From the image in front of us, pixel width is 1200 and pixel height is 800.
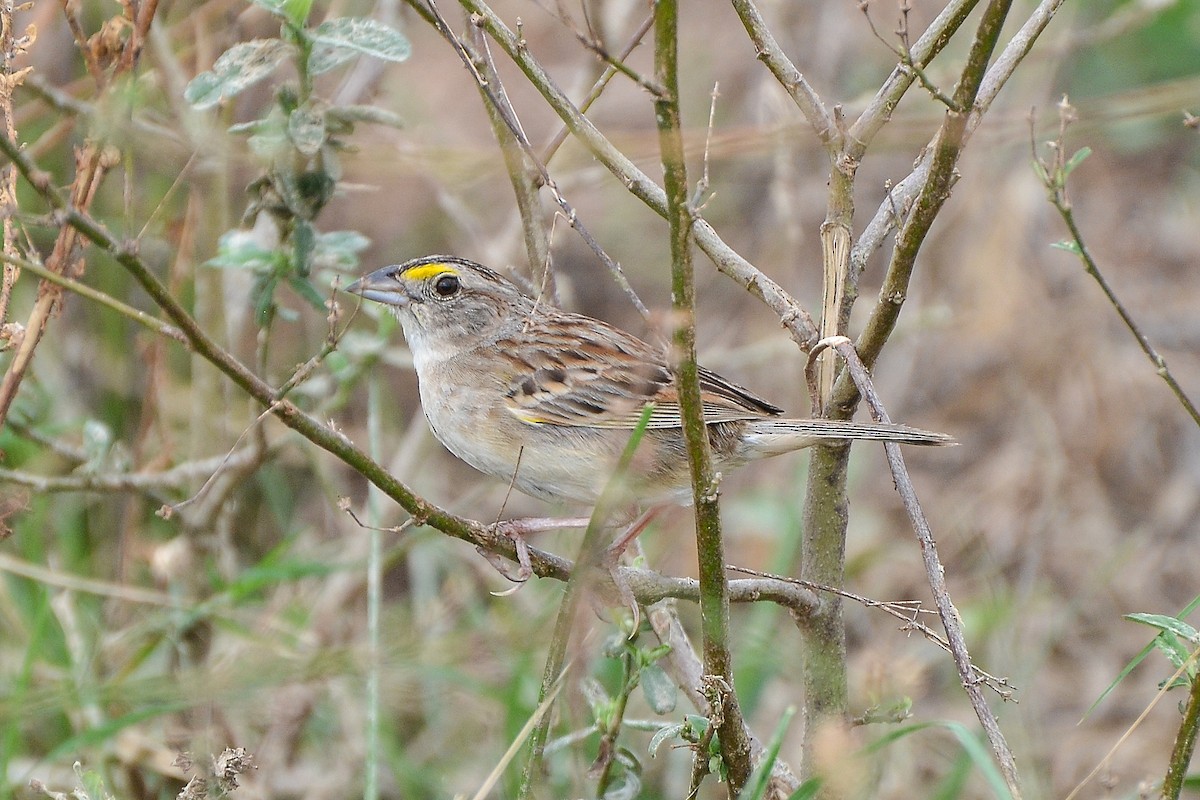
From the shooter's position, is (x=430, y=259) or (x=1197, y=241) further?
(x=1197, y=241)

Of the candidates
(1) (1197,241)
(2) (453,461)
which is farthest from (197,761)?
(1) (1197,241)

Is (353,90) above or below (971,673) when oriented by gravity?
above

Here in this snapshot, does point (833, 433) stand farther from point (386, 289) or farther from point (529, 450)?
point (386, 289)

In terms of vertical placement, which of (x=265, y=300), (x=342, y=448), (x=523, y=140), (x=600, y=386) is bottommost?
(x=342, y=448)

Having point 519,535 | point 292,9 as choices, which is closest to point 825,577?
point 519,535

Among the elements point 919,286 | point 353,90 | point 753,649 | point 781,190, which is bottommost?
point 753,649

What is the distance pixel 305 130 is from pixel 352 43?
27 cm

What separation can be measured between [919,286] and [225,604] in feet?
13.3

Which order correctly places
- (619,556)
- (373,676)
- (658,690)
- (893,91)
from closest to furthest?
1. (658,690)
2. (893,91)
3. (619,556)
4. (373,676)

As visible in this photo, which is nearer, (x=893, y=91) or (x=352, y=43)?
(x=893, y=91)

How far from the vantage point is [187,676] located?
3.55m

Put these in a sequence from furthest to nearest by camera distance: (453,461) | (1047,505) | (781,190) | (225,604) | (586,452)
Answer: (453,461)
(1047,505)
(781,190)
(225,604)
(586,452)

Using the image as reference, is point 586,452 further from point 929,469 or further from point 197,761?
point 929,469

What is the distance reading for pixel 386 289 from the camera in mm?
3920
